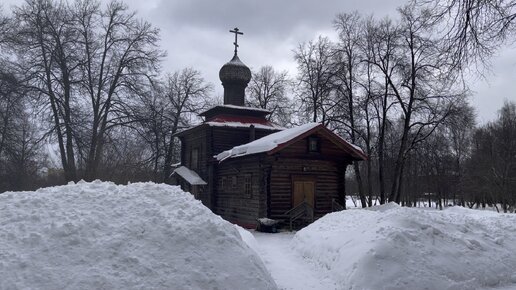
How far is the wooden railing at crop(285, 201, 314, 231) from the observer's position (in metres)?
18.2

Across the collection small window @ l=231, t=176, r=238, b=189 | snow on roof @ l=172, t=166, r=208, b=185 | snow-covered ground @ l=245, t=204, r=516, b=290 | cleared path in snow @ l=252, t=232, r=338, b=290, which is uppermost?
snow on roof @ l=172, t=166, r=208, b=185

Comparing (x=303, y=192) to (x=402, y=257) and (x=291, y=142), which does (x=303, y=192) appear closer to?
(x=291, y=142)

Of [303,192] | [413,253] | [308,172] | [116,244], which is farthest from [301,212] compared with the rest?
[116,244]

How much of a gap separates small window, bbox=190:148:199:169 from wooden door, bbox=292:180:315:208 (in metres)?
9.28

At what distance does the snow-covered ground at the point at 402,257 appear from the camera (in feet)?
27.0

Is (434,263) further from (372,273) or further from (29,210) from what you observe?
(29,210)

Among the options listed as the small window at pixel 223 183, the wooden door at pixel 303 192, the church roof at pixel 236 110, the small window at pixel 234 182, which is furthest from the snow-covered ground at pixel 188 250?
the church roof at pixel 236 110

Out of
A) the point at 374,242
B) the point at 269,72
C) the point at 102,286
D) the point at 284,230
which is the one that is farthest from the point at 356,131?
the point at 102,286

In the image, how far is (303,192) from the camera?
19.4m

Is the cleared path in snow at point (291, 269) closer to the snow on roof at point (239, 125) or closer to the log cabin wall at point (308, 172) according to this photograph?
the log cabin wall at point (308, 172)

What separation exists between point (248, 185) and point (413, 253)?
1208cm

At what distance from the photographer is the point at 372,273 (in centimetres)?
812

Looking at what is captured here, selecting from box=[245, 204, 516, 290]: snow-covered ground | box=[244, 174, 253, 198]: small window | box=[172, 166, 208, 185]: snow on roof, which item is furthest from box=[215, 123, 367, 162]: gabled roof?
box=[245, 204, 516, 290]: snow-covered ground

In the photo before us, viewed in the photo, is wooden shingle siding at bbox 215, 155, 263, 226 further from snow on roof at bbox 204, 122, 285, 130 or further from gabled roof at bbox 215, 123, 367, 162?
snow on roof at bbox 204, 122, 285, 130
